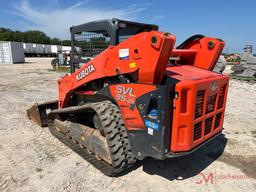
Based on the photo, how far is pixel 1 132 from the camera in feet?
15.2

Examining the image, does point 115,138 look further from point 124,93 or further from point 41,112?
point 41,112

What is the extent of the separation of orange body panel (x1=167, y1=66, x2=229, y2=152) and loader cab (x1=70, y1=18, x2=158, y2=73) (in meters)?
0.91

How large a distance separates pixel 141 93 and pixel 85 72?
3.73 ft

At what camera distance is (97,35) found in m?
3.47

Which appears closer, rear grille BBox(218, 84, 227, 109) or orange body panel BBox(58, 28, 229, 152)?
orange body panel BBox(58, 28, 229, 152)

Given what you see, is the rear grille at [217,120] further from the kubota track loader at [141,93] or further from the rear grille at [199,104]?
the rear grille at [199,104]

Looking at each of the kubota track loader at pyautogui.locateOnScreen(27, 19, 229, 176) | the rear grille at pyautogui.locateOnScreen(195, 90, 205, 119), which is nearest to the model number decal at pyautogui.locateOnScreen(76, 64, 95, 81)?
the kubota track loader at pyautogui.locateOnScreen(27, 19, 229, 176)

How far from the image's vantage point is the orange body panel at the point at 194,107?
247 centimetres

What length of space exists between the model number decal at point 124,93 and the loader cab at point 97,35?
0.66 metres

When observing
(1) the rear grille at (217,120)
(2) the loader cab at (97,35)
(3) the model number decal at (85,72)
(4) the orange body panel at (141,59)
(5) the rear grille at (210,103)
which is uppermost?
(2) the loader cab at (97,35)

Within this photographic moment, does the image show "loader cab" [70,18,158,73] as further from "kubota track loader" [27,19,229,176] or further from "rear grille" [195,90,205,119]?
"rear grille" [195,90,205,119]

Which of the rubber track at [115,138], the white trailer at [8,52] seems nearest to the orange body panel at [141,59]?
the rubber track at [115,138]

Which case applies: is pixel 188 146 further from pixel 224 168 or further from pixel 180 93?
pixel 224 168

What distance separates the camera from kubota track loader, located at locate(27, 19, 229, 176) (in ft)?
8.09
